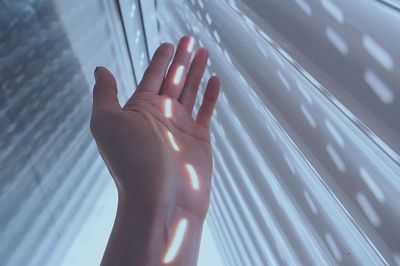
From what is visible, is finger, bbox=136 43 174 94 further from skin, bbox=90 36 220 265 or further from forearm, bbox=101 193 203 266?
forearm, bbox=101 193 203 266

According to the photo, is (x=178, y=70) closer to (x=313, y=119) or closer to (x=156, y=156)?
(x=156, y=156)

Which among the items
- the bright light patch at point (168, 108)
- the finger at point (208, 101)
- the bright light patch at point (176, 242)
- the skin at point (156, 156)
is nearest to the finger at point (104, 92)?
the skin at point (156, 156)

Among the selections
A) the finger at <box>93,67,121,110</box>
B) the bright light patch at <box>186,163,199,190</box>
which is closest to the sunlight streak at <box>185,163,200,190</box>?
the bright light patch at <box>186,163,199,190</box>

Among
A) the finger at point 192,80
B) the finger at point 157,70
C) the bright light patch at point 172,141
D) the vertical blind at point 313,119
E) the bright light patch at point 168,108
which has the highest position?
the finger at point 157,70

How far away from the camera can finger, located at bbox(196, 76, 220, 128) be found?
113cm

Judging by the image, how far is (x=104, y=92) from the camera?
1149 mm

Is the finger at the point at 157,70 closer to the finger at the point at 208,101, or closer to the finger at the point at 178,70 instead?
the finger at the point at 178,70

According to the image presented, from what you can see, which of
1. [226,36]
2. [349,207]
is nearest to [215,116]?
[226,36]

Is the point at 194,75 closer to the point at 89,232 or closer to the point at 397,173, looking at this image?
the point at 397,173

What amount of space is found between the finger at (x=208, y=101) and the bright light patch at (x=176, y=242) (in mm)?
312

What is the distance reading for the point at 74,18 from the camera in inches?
55.4

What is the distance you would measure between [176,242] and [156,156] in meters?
0.22

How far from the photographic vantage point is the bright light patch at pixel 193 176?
1.07m

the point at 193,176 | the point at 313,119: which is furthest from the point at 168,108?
the point at 313,119
